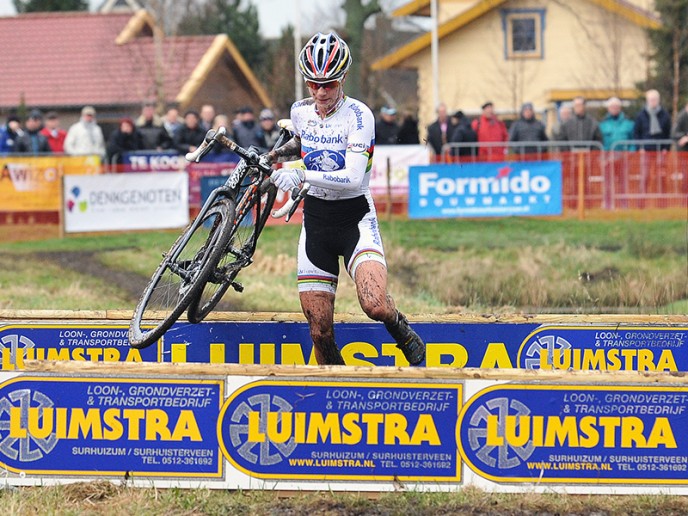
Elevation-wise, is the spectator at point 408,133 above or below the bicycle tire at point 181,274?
above

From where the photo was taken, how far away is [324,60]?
754 cm

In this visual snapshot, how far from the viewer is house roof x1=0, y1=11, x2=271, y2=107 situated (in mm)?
44062

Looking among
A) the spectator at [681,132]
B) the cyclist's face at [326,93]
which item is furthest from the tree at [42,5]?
the cyclist's face at [326,93]

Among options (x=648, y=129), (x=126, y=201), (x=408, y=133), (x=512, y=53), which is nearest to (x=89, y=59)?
(x=512, y=53)

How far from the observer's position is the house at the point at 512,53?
43125mm

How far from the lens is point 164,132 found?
73.3ft

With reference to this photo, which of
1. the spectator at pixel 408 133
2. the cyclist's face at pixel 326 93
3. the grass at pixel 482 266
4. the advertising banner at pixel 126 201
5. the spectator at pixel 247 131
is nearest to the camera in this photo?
the cyclist's face at pixel 326 93

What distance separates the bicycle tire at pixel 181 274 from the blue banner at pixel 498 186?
13.8m

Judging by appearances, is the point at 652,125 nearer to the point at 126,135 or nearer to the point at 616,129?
the point at 616,129

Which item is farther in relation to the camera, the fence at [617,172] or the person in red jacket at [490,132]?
the person in red jacket at [490,132]

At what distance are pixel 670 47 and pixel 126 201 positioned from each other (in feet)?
55.8

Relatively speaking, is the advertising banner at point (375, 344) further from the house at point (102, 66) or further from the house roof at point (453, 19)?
the house at point (102, 66)

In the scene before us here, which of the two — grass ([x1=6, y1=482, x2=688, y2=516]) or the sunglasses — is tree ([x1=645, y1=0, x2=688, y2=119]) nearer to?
the sunglasses

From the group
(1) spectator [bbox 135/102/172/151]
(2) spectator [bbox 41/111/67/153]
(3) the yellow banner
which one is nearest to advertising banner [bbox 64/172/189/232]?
(3) the yellow banner
